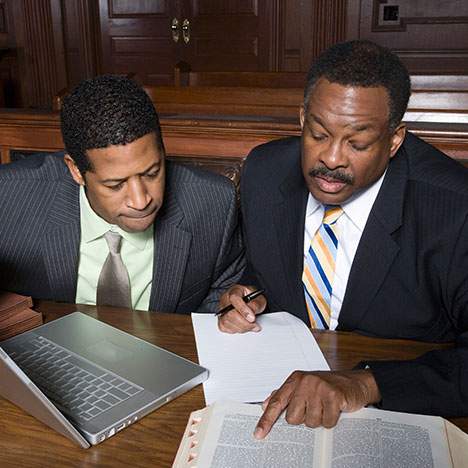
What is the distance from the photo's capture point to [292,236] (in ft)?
5.54

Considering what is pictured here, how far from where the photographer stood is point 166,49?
5359mm

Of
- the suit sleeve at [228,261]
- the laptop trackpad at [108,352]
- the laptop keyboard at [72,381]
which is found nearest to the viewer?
the laptop keyboard at [72,381]

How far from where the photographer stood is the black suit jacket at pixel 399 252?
56.1 inches

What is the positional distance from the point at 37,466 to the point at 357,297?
0.84 m

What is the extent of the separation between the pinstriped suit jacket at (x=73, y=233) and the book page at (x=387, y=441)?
0.80 metres

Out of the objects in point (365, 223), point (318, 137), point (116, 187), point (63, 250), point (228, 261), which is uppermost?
point (318, 137)

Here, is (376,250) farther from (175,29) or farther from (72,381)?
(175,29)

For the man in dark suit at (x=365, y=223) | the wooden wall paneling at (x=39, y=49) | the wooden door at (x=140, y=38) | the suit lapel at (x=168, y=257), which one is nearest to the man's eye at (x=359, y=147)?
the man in dark suit at (x=365, y=223)

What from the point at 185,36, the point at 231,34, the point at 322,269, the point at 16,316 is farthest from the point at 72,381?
the point at 185,36

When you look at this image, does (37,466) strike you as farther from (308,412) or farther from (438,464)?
(438,464)

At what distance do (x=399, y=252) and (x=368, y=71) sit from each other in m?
0.42

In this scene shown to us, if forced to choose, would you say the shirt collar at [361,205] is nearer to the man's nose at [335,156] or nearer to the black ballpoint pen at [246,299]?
the man's nose at [335,156]

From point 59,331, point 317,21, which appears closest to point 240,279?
point 59,331

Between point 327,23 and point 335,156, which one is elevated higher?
point 327,23
